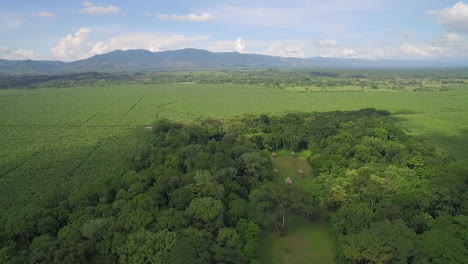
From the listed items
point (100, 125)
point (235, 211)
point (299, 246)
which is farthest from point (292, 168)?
point (100, 125)

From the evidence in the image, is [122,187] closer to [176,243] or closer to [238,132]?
[176,243]

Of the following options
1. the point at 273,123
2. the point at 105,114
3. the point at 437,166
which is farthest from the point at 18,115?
the point at 437,166

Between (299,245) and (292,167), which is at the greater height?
(292,167)

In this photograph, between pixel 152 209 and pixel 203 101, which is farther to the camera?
pixel 203 101

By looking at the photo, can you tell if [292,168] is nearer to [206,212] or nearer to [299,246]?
[299,246]

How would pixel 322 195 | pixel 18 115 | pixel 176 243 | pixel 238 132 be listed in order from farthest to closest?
1. pixel 18 115
2. pixel 238 132
3. pixel 322 195
4. pixel 176 243

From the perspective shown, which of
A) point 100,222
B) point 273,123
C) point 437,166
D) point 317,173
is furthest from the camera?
point 273,123

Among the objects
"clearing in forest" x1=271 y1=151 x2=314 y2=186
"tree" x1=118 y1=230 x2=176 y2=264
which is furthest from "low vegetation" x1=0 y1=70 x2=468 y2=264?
"clearing in forest" x1=271 y1=151 x2=314 y2=186

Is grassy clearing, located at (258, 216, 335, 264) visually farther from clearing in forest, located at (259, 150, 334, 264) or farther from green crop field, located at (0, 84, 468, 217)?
green crop field, located at (0, 84, 468, 217)
